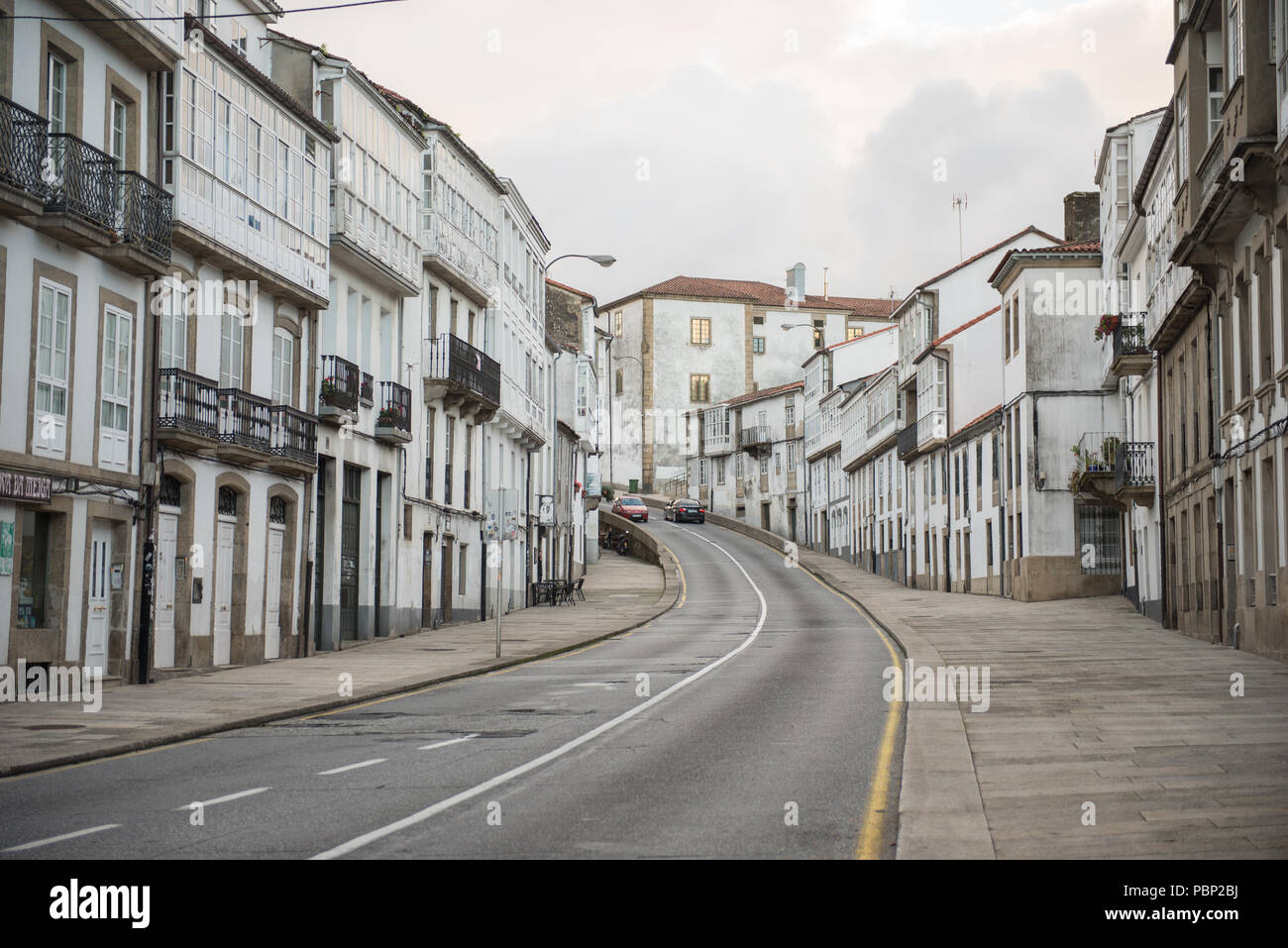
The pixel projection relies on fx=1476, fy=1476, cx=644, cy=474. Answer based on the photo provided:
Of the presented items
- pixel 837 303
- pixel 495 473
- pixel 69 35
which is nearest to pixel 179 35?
pixel 69 35

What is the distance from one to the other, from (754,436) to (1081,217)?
47.1 meters

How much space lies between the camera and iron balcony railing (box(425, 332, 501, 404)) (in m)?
39.7

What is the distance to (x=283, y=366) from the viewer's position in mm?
29812

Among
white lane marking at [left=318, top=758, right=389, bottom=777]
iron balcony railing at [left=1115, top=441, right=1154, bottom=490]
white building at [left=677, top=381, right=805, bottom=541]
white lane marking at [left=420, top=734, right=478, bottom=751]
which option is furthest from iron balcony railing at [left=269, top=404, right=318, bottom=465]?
white building at [left=677, top=381, right=805, bottom=541]

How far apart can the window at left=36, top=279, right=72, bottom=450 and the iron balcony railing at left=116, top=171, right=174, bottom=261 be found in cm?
154

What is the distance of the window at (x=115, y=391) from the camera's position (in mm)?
22547

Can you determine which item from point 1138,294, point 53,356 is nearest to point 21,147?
point 53,356

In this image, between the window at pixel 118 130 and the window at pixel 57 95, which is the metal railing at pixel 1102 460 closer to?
the window at pixel 118 130

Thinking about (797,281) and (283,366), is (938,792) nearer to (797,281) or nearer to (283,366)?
(283,366)

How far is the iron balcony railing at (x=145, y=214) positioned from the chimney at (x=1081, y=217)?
4005 centimetres

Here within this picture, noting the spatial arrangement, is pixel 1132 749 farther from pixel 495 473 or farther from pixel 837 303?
pixel 837 303

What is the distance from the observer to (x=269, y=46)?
106 feet

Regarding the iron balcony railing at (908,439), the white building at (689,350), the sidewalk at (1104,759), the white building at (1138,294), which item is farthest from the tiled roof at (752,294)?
the sidewalk at (1104,759)

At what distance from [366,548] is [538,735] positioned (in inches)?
787
